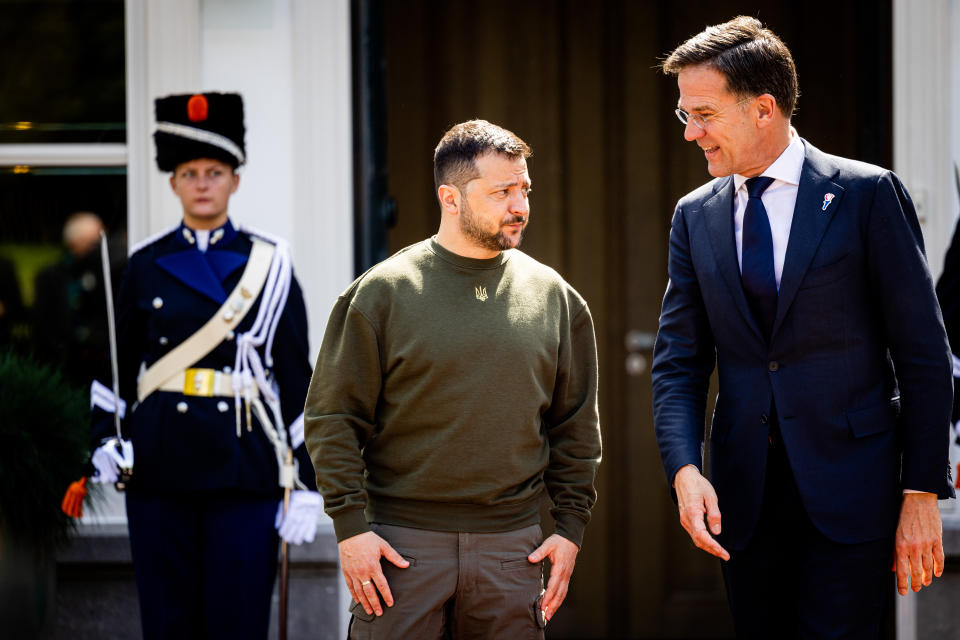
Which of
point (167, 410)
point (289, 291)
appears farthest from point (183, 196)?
point (167, 410)

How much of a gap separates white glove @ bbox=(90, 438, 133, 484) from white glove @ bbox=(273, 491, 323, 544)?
17.9 inches

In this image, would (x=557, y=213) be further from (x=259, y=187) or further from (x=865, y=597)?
(x=865, y=597)

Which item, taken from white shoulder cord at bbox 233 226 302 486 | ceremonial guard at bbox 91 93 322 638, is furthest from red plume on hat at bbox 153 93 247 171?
white shoulder cord at bbox 233 226 302 486

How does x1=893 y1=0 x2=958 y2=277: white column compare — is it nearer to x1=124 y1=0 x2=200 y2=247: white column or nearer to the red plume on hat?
the red plume on hat

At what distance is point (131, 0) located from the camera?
13.9ft

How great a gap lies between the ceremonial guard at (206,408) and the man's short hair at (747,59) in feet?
4.78

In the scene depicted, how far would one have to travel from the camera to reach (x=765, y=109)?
2568mm

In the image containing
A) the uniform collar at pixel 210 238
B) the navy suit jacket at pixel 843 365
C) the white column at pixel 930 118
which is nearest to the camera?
the navy suit jacket at pixel 843 365

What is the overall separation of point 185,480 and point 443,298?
109cm

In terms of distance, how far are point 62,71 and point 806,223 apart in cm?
311

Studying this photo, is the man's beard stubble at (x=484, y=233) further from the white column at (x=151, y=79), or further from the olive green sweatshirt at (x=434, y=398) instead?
the white column at (x=151, y=79)

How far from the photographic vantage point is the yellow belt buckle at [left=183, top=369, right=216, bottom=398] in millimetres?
3299

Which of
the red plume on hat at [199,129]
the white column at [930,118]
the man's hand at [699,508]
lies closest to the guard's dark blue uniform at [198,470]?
the red plume on hat at [199,129]

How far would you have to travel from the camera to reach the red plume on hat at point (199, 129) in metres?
3.43
